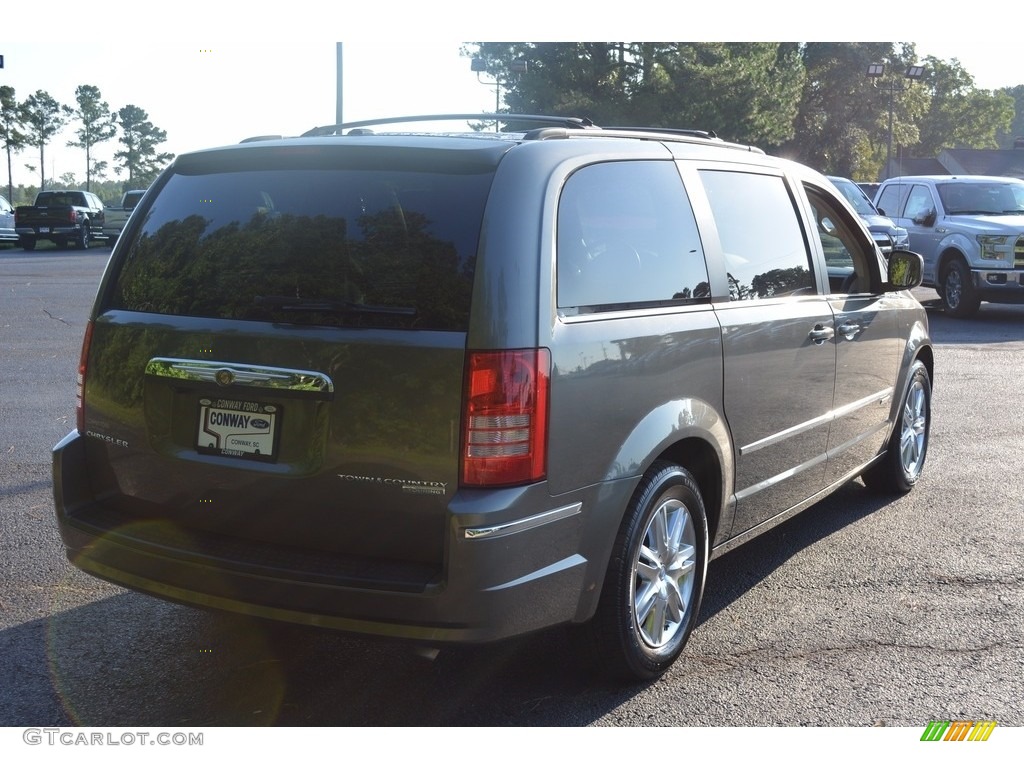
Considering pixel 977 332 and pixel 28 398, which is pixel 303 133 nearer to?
pixel 28 398

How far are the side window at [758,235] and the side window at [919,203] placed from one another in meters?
13.4

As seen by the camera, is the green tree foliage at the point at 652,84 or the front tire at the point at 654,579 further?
the green tree foliage at the point at 652,84

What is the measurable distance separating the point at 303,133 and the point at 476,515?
1.92m

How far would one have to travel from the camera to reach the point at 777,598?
482 centimetres

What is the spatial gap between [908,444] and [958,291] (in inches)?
431

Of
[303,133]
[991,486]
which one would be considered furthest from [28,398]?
[991,486]

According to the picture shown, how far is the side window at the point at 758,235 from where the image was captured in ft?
14.8

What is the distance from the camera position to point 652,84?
46.4 meters

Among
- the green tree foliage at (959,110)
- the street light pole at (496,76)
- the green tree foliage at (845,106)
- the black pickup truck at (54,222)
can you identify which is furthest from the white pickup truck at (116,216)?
the green tree foliage at (959,110)

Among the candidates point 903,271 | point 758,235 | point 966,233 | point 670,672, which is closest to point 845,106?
point 966,233

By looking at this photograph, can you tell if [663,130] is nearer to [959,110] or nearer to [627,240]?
[627,240]

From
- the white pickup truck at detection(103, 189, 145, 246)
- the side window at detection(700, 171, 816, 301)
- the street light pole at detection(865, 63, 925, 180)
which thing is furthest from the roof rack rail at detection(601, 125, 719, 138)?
the street light pole at detection(865, 63, 925, 180)

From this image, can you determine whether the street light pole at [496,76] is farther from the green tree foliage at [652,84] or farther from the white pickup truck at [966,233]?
the white pickup truck at [966,233]

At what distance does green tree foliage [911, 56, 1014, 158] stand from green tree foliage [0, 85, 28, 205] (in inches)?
2696
